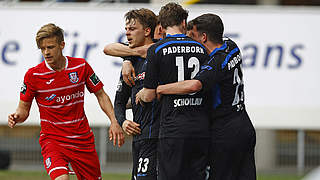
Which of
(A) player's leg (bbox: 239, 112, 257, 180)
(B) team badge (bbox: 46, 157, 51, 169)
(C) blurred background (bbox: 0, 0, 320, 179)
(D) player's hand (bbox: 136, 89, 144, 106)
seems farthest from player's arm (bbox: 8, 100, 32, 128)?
(C) blurred background (bbox: 0, 0, 320, 179)

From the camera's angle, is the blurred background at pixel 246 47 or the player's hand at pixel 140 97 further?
the blurred background at pixel 246 47

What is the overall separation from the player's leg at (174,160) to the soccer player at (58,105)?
111cm

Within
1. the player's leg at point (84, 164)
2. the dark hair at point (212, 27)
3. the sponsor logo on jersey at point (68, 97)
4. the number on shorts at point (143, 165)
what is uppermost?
the dark hair at point (212, 27)

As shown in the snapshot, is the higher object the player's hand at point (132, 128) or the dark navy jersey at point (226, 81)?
the dark navy jersey at point (226, 81)

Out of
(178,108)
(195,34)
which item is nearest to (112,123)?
(178,108)

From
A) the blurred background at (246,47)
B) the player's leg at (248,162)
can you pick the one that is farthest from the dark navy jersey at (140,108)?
the blurred background at (246,47)

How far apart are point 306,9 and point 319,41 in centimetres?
68

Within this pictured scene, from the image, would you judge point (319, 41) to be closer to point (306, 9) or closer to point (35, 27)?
point (306, 9)

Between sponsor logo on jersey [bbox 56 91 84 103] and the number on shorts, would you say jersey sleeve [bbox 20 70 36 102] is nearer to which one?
sponsor logo on jersey [bbox 56 91 84 103]

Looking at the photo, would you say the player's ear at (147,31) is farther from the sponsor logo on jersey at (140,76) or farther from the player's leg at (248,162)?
the player's leg at (248,162)

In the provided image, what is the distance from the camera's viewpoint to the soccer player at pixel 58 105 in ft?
24.2

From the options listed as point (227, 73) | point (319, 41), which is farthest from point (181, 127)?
point (319, 41)

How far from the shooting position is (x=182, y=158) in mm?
6301

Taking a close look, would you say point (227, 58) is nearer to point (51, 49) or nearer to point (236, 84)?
point (236, 84)
